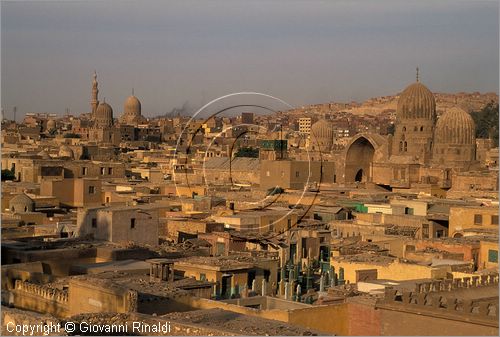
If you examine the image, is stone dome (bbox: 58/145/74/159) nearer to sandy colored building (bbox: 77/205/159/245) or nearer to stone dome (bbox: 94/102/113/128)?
stone dome (bbox: 94/102/113/128)

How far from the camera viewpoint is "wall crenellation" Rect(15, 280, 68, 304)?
12.9 metres

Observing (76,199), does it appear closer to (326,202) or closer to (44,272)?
(326,202)

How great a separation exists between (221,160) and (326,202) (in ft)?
61.8

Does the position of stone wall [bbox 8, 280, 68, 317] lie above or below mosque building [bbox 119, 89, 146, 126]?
below

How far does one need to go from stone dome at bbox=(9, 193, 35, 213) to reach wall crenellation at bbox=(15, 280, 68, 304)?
36.7 ft

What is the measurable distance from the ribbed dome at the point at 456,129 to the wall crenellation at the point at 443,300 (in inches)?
1090

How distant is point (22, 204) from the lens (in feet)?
83.3

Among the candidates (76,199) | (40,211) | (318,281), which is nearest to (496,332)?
(318,281)

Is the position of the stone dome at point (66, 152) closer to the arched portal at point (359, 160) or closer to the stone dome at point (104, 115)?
the arched portal at point (359, 160)

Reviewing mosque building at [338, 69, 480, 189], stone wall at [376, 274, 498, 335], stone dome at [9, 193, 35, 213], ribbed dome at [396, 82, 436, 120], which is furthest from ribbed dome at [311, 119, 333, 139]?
stone wall at [376, 274, 498, 335]

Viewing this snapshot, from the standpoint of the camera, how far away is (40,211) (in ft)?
86.1

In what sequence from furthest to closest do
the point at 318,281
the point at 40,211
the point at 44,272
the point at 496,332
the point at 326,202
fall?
the point at 326,202 → the point at 40,211 → the point at 318,281 → the point at 44,272 → the point at 496,332

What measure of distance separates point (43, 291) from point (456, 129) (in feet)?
96.1

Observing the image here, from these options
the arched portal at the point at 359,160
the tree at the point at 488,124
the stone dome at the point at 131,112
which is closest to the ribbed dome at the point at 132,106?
the stone dome at the point at 131,112
